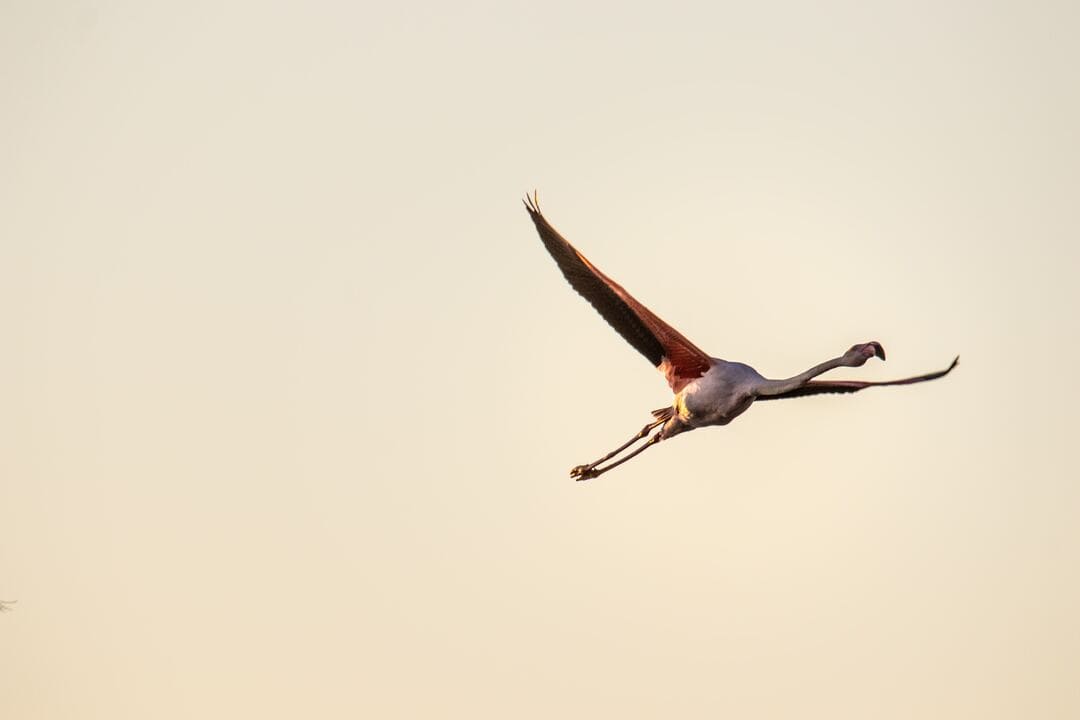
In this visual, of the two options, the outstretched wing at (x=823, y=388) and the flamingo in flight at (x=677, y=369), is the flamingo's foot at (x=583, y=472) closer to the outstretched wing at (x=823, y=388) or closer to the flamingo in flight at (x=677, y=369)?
the flamingo in flight at (x=677, y=369)

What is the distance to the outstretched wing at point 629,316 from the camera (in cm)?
2598

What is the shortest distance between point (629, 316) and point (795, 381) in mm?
3620

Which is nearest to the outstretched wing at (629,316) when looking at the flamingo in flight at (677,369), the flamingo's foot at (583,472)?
the flamingo in flight at (677,369)

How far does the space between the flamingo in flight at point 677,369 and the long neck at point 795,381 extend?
0.05 feet

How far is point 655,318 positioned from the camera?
2598 centimetres

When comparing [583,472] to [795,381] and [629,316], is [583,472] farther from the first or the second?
[795,381]

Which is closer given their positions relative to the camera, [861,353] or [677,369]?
[861,353]

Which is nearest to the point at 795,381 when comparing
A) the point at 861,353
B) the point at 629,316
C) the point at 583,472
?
the point at 861,353

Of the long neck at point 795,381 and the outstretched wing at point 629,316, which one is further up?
the outstretched wing at point 629,316

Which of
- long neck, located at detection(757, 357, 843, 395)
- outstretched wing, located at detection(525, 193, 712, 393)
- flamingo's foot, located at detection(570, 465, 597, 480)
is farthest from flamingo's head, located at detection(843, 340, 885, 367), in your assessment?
flamingo's foot, located at detection(570, 465, 597, 480)

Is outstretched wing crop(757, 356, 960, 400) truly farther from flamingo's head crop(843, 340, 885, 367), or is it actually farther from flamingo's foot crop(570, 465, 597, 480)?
flamingo's foot crop(570, 465, 597, 480)

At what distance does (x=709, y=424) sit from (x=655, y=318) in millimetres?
2033

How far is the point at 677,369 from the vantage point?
26859 mm

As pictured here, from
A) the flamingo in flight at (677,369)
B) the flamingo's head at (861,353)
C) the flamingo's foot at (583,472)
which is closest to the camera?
the flamingo's head at (861,353)
